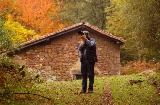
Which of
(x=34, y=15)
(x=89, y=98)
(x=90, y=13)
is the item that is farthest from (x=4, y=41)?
(x=90, y=13)

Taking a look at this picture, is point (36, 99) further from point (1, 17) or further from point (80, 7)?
point (80, 7)

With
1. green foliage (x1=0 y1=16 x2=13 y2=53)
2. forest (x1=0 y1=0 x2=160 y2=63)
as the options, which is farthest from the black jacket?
green foliage (x1=0 y1=16 x2=13 y2=53)

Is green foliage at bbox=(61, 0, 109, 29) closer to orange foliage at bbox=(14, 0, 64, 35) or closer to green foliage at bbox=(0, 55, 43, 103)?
orange foliage at bbox=(14, 0, 64, 35)

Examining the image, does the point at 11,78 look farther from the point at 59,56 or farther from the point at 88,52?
the point at 59,56

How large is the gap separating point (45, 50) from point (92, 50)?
12962 mm

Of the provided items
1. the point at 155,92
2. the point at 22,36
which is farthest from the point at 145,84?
the point at 22,36

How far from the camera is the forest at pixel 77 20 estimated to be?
28.9 feet

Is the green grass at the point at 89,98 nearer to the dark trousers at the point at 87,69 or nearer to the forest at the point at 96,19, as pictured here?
the dark trousers at the point at 87,69

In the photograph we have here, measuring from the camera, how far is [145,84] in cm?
1588

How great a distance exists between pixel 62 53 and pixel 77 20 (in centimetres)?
1952

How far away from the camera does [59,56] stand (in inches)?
949

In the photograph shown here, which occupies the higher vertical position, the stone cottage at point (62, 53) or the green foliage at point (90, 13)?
the green foliage at point (90, 13)

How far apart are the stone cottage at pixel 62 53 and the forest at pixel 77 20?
1.85 metres

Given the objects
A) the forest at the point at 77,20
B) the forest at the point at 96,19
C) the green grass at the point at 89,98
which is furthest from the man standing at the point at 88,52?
the forest at the point at 96,19
